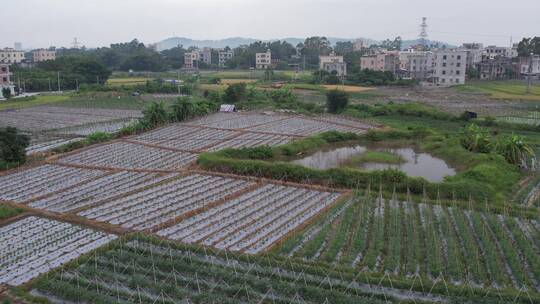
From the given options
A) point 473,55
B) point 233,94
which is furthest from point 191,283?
point 473,55

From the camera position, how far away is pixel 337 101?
95.3ft

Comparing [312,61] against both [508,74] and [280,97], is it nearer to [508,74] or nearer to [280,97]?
[508,74]

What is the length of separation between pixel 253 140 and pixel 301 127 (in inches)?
162

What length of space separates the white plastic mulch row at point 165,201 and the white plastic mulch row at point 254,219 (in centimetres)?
62

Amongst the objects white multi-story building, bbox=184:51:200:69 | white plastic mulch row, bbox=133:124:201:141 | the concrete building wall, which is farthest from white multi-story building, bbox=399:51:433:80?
the concrete building wall

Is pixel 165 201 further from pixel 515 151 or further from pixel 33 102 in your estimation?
pixel 33 102

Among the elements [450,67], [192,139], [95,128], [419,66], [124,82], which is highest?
[419,66]

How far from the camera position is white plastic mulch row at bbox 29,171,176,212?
1262 centimetres

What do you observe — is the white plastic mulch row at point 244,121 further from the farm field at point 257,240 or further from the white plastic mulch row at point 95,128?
the farm field at point 257,240

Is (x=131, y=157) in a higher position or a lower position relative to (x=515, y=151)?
lower

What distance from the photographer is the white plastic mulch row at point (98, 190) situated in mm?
12623

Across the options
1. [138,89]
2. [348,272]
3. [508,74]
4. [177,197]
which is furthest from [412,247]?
[508,74]

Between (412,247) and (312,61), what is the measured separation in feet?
221

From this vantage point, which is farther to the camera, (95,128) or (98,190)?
(95,128)
